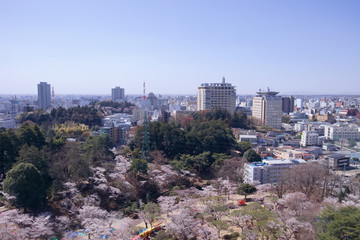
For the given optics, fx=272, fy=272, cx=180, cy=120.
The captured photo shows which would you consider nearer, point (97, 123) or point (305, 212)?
point (305, 212)

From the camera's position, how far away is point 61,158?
11.5 m

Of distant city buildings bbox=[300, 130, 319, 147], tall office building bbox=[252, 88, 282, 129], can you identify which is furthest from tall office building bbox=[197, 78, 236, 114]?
distant city buildings bbox=[300, 130, 319, 147]

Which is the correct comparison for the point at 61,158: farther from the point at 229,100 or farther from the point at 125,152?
the point at 229,100

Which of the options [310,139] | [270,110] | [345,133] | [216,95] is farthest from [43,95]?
[345,133]

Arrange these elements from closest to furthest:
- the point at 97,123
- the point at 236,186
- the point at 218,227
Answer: the point at 218,227
the point at 236,186
the point at 97,123

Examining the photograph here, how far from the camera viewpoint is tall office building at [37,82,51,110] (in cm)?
4719

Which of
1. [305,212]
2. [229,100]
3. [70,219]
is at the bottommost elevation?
[70,219]

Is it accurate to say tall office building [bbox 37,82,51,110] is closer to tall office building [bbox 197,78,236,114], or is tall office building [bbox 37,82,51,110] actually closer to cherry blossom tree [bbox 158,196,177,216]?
tall office building [bbox 197,78,236,114]

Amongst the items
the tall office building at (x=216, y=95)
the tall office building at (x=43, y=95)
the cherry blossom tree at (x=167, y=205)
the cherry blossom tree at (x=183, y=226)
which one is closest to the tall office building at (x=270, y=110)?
the tall office building at (x=216, y=95)

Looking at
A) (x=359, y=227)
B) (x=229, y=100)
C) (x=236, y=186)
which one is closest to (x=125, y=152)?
(x=236, y=186)

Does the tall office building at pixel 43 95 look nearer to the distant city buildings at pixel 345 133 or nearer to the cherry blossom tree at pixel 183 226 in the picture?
the distant city buildings at pixel 345 133

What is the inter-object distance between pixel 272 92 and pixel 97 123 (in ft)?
59.8

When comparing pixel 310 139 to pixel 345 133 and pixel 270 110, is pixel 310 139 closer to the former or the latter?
pixel 345 133

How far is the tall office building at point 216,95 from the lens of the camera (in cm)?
3006
